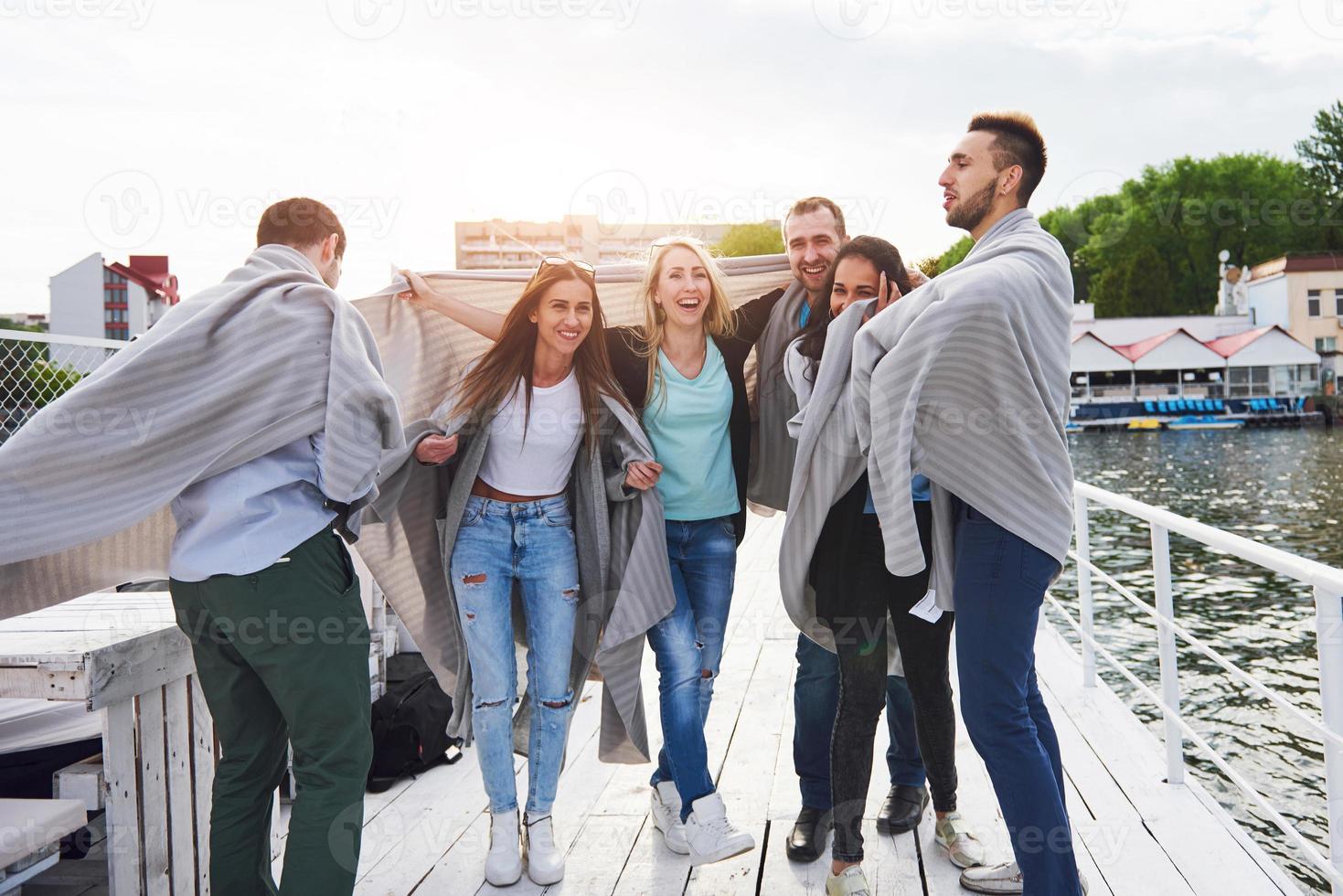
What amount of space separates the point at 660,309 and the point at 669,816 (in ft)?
5.19

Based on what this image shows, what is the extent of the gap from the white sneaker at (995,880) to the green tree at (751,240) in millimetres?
36712

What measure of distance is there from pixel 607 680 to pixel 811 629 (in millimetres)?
675

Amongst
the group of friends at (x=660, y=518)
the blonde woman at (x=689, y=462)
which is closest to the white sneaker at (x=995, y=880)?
the group of friends at (x=660, y=518)

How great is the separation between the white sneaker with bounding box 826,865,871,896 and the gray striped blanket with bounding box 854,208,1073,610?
846 millimetres

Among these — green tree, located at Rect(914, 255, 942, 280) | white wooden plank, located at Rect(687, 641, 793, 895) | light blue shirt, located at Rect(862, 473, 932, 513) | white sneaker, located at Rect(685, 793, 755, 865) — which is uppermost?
green tree, located at Rect(914, 255, 942, 280)

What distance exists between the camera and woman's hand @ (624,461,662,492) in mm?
2750

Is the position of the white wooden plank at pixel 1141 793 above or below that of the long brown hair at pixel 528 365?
below

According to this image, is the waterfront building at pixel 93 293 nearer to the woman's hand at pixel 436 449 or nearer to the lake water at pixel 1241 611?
the lake water at pixel 1241 611

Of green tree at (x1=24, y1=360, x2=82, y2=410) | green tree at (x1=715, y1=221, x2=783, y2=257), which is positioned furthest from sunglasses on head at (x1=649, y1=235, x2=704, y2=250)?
green tree at (x1=715, y1=221, x2=783, y2=257)

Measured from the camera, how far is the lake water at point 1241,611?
738 centimetres

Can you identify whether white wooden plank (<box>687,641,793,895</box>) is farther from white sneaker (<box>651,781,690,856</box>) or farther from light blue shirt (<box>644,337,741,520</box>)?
light blue shirt (<box>644,337,741,520</box>)

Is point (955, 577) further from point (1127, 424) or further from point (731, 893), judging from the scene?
point (1127, 424)

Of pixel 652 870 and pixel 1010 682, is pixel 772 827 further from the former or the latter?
pixel 1010 682

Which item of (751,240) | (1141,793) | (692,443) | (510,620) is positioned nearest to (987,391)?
(692,443)
